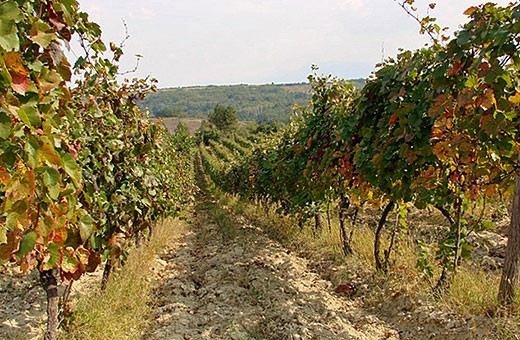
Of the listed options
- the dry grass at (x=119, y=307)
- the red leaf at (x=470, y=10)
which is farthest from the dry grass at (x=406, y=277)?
the dry grass at (x=119, y=307)

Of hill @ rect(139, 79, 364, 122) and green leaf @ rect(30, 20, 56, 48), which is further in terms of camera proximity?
hill @ rect(139, 79, 364, 122)

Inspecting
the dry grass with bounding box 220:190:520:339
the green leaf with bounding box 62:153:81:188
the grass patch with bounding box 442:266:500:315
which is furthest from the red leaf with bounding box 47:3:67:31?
the grass patch with bounding box 442:266:500:315

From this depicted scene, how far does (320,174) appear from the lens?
4.98 metres

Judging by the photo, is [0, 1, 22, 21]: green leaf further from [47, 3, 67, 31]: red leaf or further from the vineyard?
[47, 3, 67, 31]: red leaf

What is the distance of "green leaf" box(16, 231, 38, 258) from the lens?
1282 millimetres

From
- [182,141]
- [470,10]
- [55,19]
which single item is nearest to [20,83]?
[55,19]

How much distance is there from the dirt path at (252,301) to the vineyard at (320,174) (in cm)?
3

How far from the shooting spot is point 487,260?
502cm

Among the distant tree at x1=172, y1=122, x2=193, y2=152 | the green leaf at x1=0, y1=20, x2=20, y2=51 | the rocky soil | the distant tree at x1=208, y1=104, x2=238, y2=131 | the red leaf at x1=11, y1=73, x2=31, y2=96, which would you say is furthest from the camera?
the distant tree at x1=208, y1=104, x2=238, y2=131

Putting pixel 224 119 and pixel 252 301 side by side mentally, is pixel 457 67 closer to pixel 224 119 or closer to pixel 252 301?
pixel 252 301

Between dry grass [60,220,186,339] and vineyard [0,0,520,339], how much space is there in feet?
0.57

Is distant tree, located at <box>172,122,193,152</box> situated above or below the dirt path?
below

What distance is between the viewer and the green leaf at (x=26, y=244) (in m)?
1.28

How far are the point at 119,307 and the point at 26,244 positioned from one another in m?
3.04
